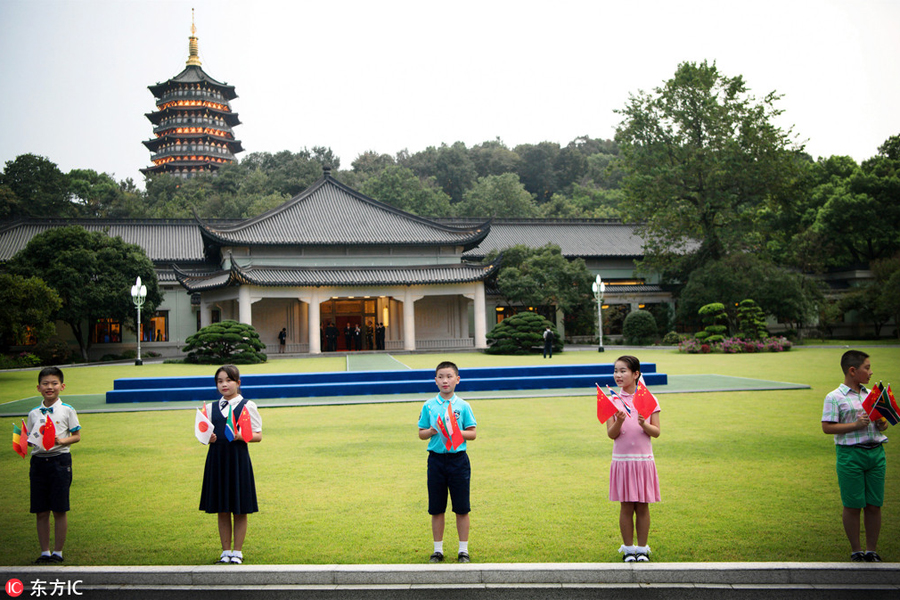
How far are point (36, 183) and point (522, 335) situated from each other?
44373 millimetres

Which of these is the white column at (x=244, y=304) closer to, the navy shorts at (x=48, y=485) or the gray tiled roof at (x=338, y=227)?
the gray tiled roof at (x=338, y=227)

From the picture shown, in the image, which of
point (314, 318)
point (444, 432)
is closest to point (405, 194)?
point (314, 318)

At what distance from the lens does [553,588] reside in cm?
446

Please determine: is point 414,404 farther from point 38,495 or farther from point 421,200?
point 421,200

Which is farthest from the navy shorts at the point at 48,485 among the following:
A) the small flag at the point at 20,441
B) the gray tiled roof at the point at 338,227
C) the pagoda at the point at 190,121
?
the pagoda at the point at 190,121

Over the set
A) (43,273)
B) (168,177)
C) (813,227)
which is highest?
(168,177)

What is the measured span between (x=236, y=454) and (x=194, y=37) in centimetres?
7769

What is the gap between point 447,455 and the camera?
4848mm

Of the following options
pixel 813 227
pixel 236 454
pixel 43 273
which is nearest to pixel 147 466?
pixel 236 454

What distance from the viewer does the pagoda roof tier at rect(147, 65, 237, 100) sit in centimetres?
7150

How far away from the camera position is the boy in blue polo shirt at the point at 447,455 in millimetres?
4773

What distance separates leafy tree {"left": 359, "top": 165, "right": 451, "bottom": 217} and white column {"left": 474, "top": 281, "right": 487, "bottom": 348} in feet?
83.5

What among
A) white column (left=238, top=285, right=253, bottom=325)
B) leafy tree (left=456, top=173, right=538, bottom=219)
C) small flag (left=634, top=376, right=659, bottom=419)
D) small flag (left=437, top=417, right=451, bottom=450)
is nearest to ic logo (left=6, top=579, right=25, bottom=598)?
small flag (left=437, top=417, right=451, bottom=450)

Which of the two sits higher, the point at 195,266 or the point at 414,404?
the point at 195,266
